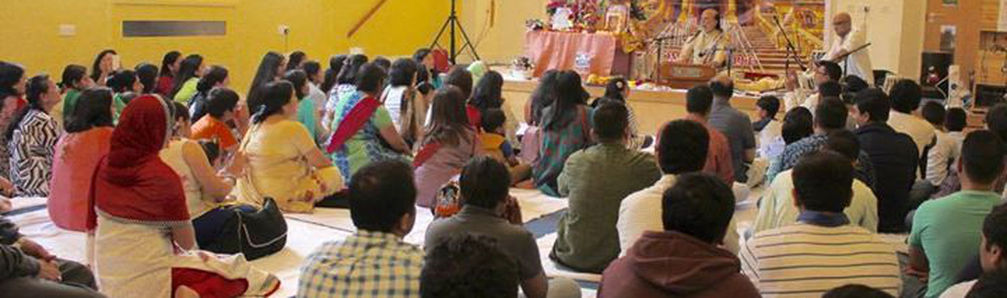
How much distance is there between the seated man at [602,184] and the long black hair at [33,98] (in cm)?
300

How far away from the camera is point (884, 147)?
5527 mm

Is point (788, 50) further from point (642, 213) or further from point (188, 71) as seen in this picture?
point (642, 213)

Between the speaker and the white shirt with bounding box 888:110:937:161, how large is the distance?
5.19 m

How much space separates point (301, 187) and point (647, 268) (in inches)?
146

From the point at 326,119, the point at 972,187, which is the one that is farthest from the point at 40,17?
the point at 972,187

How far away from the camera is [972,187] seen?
383 cm

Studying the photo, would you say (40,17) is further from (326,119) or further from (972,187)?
(972,187)

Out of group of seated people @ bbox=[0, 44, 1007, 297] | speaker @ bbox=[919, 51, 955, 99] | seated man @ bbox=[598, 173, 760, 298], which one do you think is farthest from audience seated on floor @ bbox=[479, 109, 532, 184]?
speaker @ bbox=[919, 51, 955, 99]

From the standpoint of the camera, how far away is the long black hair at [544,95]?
6.96m

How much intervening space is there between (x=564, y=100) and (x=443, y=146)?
805mm

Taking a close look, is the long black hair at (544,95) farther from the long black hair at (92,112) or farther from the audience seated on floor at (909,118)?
the long black hair at (92,112)

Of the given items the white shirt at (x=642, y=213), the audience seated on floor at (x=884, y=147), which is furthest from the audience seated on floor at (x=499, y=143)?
the white shirt at (x=642, y=213)

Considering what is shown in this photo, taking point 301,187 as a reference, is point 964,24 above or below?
above

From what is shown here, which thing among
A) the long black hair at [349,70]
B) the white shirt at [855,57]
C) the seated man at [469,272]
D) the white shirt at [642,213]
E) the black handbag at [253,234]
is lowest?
the black handbag at [253,234]
